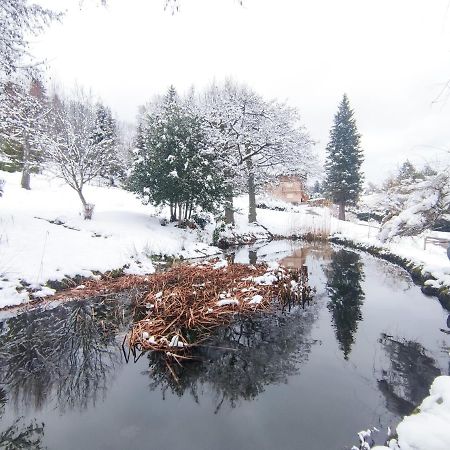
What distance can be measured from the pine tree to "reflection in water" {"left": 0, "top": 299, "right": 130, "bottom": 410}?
2862cm

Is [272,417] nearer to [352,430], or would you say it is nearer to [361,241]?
[352,430]

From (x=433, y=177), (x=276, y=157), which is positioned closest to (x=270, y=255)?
(x=433, y=177)

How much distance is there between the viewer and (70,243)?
9.94 meters

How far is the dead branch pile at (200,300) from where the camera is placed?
508 cm

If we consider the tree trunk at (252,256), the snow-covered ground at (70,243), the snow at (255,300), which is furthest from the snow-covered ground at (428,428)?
the tree trunk at (252,256)

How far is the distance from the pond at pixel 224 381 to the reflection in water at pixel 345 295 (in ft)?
0.19

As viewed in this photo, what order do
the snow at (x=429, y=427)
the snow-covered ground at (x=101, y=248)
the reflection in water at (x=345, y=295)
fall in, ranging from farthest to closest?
the reflection in water at (x=345, y=295), the snow-covered ground at (x=101, y=248), the snow at (x=429, y=427)

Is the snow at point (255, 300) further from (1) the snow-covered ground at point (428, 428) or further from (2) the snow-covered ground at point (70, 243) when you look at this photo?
(2) the snow-covered ground at point (70, 243)

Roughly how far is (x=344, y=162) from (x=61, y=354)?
31.3 metres

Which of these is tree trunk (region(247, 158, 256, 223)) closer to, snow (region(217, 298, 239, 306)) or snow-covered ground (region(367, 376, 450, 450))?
snow (region(217, 298, 239, 306))

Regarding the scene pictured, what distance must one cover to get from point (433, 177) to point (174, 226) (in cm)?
1220

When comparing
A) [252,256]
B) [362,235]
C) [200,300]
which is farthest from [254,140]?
[200,300]

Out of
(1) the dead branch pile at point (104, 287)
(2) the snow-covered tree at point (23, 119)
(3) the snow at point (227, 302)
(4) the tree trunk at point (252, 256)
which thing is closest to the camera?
(3) the snow at point (227, 302)

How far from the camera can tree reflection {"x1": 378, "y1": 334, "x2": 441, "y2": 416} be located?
378cm
